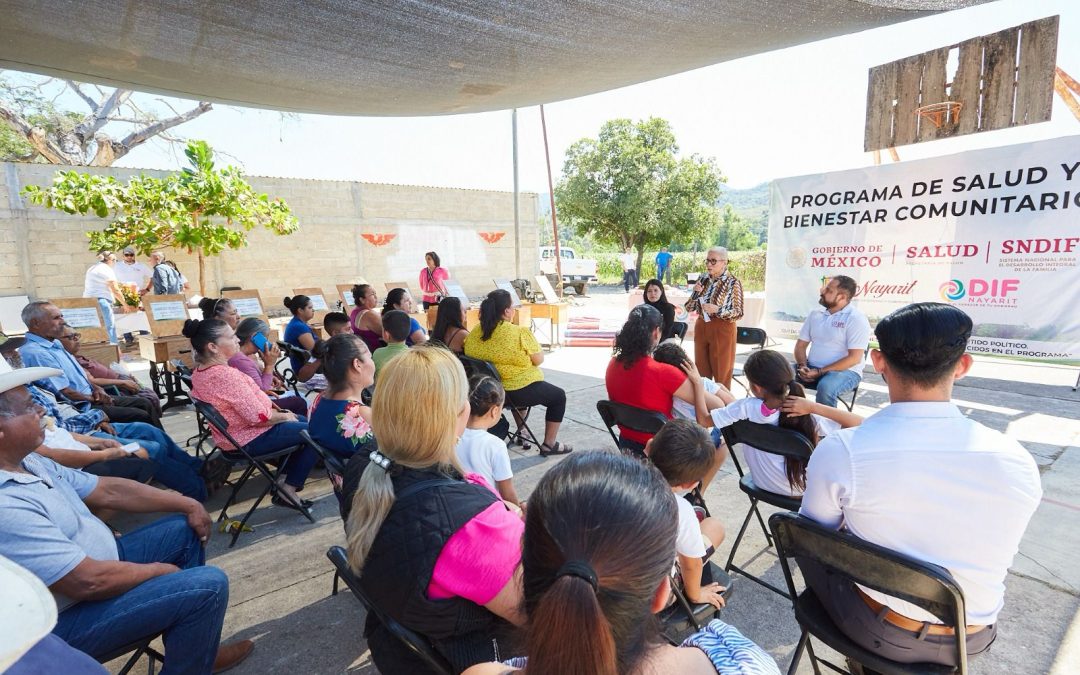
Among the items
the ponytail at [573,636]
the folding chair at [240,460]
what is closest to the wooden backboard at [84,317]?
the folding chair at [240,460]

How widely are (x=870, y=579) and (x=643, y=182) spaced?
23.4 m

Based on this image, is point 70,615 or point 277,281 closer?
point 70,615

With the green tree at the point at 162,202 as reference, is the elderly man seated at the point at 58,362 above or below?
below

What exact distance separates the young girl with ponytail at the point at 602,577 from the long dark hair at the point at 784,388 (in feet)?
5.16

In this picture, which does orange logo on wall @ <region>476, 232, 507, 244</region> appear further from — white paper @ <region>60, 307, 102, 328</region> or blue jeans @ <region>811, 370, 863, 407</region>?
blue jeans @ <region>811, 370, 863, 407</region>

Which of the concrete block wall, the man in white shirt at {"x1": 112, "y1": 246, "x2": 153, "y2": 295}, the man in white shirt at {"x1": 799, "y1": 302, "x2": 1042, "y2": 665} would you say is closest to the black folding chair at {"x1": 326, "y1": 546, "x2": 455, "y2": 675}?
the man in white shirt at {"x1": 799, "y1": 302, "x2": 1042, "y2": 665}

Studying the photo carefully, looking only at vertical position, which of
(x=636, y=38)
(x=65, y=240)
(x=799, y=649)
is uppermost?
(x=636, y=38)

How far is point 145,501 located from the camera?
2.20 meters

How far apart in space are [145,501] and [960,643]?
2.92 m

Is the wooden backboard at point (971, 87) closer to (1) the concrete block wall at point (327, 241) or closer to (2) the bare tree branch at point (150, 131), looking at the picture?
(1) the concrete block wall at point (327, 241)

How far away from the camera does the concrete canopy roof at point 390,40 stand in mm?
2523

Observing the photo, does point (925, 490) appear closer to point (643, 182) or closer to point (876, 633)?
point (876, 633)

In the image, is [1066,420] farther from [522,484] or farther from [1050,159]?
[522,484]

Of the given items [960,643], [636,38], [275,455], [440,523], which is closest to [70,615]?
[440,523]
